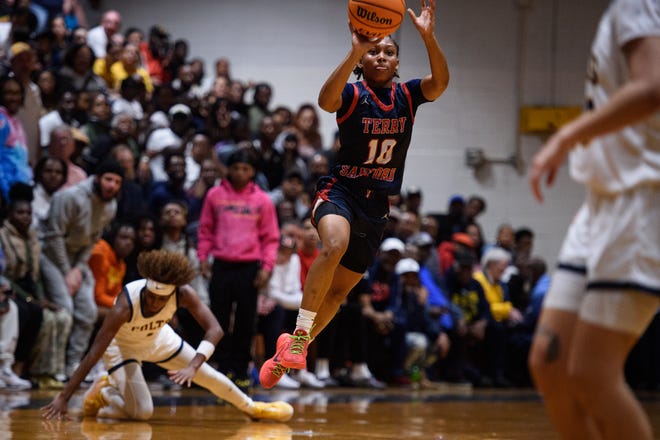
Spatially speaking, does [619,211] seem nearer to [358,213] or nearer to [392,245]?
[358,213]

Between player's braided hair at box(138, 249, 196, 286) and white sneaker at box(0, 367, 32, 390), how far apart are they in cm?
237

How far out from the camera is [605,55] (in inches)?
110

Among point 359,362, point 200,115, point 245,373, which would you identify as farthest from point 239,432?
point 200,115

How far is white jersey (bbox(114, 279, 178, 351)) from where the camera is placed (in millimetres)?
6117

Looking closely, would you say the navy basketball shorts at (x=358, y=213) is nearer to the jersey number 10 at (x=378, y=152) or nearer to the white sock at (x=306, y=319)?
the jersey number 10 at (x=378, y=152)

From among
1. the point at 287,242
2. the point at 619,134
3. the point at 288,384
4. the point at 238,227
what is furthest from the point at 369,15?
the point at 288,384

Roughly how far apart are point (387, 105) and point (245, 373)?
3771 mm

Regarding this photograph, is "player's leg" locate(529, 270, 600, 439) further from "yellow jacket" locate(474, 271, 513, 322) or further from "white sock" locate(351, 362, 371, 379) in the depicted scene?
"yellow jacket" locate(474, 271, 513, 322)

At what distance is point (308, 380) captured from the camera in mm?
9719

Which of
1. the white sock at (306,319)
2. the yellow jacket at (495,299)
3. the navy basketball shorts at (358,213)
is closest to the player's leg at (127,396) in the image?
the white sock at (306,319)

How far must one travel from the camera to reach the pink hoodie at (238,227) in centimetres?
855

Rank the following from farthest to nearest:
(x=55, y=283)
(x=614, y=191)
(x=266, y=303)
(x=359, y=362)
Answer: (x=359, y=362)
(x=266, y=303)
(x=55, y=283)
(x=614, y=191)

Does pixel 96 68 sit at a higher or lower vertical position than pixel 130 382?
higher

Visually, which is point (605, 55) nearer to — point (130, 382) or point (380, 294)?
point (130, 382)
